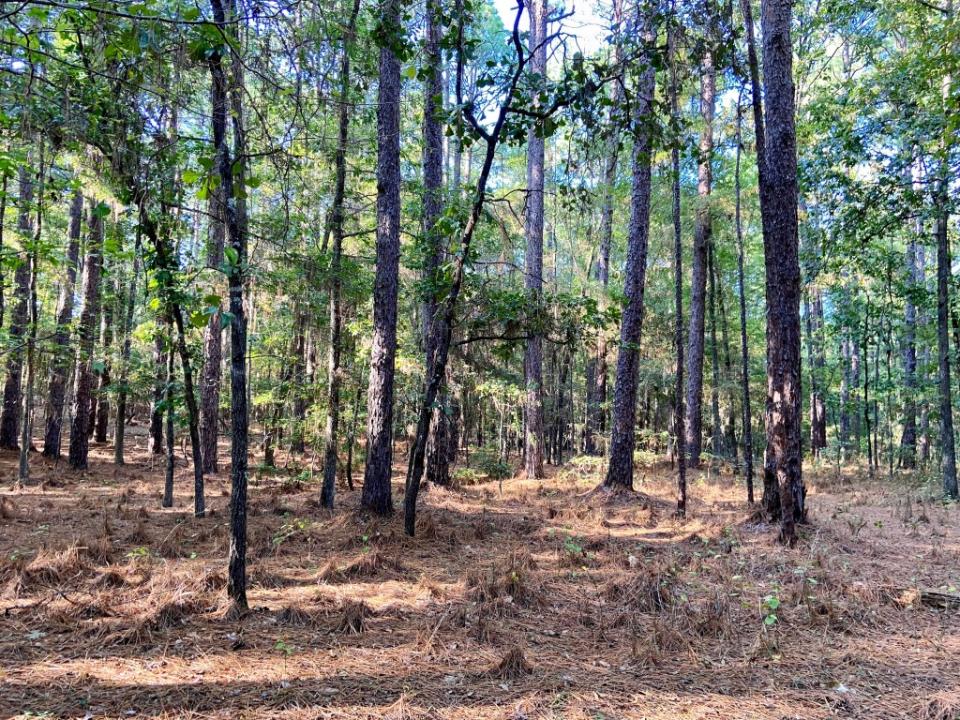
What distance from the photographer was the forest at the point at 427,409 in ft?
10.9

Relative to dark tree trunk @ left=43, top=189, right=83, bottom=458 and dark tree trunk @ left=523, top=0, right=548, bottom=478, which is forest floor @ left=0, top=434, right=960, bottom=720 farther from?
dark tree trunk @ left=43, top=189, right=83, bottom=458

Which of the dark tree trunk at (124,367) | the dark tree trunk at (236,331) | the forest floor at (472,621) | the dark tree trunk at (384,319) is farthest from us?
the dark tree trunk at (124,367)

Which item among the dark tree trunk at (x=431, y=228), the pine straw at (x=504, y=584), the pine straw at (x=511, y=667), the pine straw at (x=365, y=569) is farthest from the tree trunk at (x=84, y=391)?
the pine straw at (x=511, y=667)

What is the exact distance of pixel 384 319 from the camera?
7938mm

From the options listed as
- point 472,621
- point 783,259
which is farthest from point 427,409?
point 783,259

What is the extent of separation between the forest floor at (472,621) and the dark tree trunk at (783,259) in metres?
1.03

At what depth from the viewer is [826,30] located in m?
12.5

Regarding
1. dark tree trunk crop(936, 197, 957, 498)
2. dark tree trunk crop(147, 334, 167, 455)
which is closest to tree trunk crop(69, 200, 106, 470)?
dark tree trunk crop(147, 334, 167, 455)

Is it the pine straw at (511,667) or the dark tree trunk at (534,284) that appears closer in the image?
the pine straw at (511,667)

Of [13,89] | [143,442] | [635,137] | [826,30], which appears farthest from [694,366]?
[143,442]

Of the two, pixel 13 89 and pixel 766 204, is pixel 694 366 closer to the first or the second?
pixel 766 204

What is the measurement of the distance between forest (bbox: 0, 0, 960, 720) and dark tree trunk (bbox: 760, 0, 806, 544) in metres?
0.04

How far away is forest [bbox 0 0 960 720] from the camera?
3322mm

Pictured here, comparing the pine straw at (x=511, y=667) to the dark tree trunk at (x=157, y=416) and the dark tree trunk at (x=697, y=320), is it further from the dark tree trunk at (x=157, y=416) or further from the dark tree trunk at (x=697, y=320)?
the dark tree trunk at (x=697, y=320)
